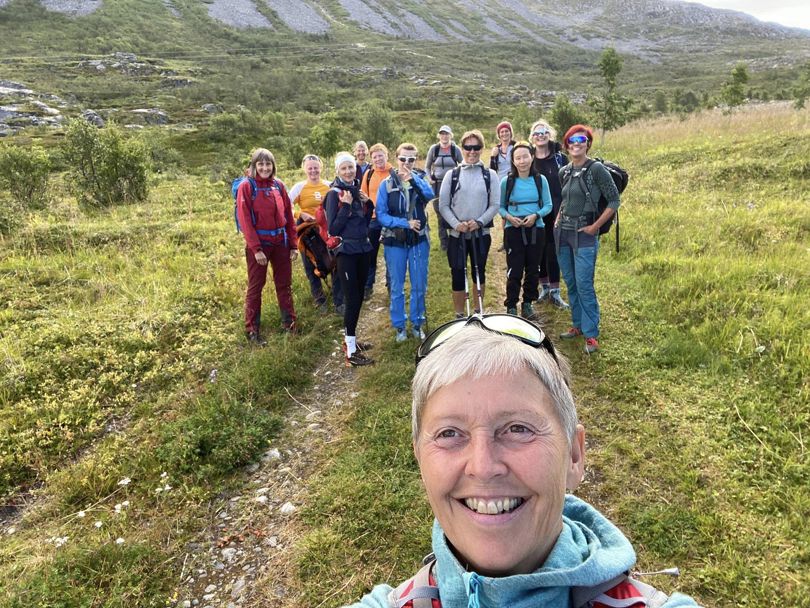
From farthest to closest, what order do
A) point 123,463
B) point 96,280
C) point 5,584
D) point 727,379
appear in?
point 96,280 → point 727,379 → point 123,463 → point 5,584

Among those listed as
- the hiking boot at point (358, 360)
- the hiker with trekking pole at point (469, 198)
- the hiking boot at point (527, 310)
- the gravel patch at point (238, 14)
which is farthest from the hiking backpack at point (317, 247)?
the gravel patch at point (238, 14)

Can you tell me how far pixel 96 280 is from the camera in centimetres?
809

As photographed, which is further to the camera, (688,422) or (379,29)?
(379,29)

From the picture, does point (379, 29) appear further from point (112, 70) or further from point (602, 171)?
point (602, 171)

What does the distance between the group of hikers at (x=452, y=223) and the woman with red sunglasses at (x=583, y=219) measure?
0.5 inches

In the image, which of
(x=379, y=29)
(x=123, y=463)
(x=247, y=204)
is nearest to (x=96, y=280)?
(x=247, y=204)

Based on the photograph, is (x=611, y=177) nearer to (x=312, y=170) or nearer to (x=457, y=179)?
(x=457, y=179)

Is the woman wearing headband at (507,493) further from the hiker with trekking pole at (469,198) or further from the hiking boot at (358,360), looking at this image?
the hiker with trekking pole at (469,198)

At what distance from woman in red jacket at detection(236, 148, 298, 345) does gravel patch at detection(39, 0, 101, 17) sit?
534ft

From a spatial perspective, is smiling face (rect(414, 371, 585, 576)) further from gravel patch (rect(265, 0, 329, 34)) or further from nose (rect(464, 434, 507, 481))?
gravel patch (rect(265, 0, 329, 34))

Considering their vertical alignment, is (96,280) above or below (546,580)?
below

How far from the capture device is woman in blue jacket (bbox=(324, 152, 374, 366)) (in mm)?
5906

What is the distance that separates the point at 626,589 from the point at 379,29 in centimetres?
18804

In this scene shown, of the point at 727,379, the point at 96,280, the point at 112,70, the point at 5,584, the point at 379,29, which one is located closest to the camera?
the point at 5,584
